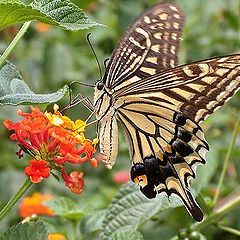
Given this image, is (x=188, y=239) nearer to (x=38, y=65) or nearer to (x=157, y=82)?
(x=157, y=82)

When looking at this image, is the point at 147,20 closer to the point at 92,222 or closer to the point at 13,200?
the point at 92,222

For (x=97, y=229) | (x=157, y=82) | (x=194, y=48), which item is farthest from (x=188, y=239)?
(x=194, y=48)

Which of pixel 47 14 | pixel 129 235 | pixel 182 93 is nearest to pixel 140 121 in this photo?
pixel 182 93

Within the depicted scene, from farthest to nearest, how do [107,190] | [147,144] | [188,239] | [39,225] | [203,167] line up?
[107,190] → [203,167] → [147,144] → [188,239] → [39,225]

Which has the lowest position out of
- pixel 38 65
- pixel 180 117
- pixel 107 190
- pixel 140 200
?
pixel 107 190

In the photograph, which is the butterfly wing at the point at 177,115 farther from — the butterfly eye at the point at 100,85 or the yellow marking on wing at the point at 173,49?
the yellow marking on wing at the point at 173,49
